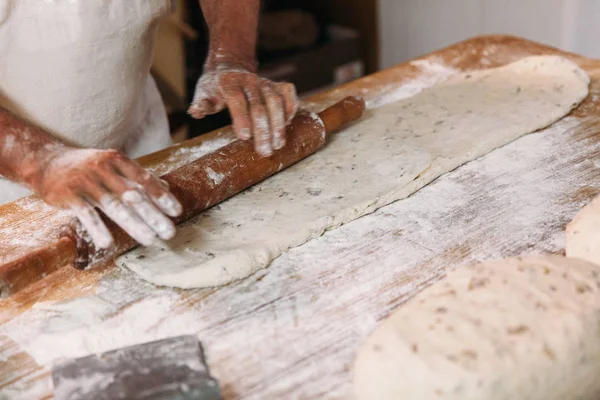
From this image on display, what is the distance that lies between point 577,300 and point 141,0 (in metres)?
1.23

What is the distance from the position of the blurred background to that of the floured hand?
2073mm

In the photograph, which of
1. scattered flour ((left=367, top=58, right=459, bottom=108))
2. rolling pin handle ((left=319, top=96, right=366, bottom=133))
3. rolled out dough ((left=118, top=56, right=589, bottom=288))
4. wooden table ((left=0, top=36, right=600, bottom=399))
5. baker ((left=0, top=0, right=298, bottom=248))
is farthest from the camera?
scattered flour ((left=367, top=58, right=459, bottom=108))

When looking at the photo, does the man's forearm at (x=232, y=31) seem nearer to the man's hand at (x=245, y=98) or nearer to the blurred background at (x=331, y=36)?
the man's hand at (x=245, y=98)

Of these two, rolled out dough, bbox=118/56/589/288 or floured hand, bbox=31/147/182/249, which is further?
rolled out dough, bbox=118/56/589/288

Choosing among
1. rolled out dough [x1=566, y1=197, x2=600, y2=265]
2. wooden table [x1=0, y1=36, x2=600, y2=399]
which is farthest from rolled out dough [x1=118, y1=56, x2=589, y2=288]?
rolled out dough [x1=566, y1=197, x2=600, y2=265]

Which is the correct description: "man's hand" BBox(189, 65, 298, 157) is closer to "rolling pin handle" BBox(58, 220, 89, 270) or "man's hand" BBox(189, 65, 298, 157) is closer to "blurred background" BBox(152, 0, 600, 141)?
"rolling pin handle" BBox(58, 220, 89, 270)

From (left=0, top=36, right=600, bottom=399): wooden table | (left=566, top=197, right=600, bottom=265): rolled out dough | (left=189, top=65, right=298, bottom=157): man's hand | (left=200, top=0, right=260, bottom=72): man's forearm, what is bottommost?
(left=0, top=36, right=600, bottom=399): wooden table

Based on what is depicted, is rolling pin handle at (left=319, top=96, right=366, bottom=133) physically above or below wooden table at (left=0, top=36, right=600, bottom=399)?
above

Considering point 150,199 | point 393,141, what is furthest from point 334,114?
point 150,199

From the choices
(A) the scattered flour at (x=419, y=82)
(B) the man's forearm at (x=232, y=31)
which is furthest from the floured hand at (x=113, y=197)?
(A) the scattered flour at (x=419, y=82)

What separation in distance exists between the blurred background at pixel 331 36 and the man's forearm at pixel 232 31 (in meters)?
1.29

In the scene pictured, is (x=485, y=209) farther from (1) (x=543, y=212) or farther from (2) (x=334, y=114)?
(2) (x=334, y=114)

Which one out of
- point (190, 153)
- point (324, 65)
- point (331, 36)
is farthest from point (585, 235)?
point (331, 36)

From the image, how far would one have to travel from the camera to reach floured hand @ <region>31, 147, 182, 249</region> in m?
1.21
